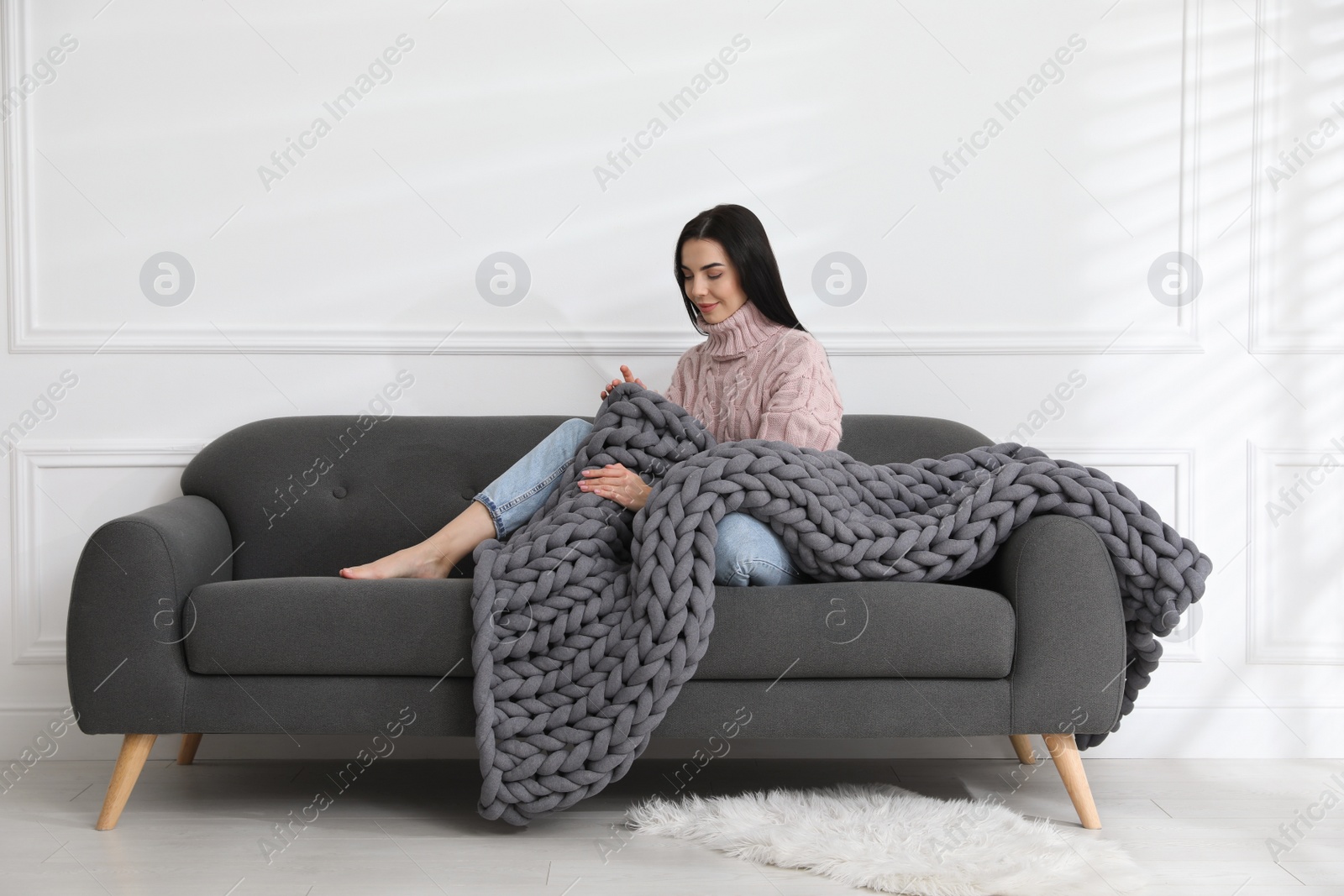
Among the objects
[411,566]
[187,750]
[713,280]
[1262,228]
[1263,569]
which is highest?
[1262,228]

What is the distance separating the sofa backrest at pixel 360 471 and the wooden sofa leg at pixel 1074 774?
700mm

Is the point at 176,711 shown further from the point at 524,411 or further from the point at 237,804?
the point at 524,411

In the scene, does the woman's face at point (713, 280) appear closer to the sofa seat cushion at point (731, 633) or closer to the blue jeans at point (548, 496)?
the blue jeans at point (548, 496)

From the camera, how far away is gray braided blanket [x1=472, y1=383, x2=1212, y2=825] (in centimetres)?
159

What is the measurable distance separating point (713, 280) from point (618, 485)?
58cm

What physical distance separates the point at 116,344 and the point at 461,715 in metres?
1.43

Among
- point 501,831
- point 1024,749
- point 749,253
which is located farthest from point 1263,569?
point 501,831

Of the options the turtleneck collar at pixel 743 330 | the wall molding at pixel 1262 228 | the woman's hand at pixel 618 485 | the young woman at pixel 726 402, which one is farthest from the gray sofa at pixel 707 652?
the wall molding at pixel 1262 228

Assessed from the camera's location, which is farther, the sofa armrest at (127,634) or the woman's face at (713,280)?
the woman's face at (713,280)

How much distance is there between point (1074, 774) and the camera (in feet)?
5.74

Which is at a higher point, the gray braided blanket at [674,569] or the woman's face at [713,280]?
the woman's face at [713,280]

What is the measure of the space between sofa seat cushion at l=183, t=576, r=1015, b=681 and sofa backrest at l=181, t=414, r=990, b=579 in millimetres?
487

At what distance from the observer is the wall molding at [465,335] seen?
2357 millimetres

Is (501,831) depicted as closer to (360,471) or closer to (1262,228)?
(360,471)
